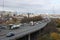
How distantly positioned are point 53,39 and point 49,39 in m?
1.22

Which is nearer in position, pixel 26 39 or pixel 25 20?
pixel 26 39

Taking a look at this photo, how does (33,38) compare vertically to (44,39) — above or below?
below

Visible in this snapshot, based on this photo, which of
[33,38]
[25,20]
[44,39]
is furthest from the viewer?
[25,20]

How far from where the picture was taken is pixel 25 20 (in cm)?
8956

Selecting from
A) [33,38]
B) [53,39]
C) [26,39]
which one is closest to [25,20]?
[33,38]

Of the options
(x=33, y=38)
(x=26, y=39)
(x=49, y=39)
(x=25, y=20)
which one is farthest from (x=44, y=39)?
(x=25, y=20)

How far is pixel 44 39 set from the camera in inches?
1085

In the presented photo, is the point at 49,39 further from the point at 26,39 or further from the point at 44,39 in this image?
the point at 26,39

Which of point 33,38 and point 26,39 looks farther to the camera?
point 33,38

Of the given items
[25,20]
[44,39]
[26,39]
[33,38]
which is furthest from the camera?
[25,20]

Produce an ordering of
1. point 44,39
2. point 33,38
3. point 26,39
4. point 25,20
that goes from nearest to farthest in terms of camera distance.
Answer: point 44,39
point 26,39
point 33,38
point 25,20

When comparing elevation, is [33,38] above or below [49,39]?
below

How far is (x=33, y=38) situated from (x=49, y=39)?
45.5 feet

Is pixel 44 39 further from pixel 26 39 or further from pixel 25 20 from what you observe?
pixel 25 20
